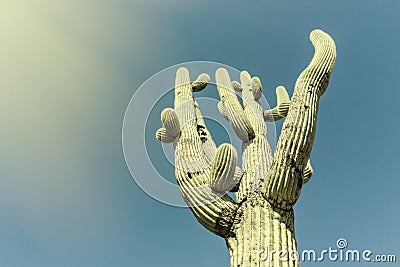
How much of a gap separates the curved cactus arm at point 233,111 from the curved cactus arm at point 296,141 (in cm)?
58

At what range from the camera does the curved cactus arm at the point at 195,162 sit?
11.8 feet

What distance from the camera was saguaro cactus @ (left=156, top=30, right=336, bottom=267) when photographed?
3418 mm

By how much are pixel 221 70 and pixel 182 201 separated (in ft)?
6.30

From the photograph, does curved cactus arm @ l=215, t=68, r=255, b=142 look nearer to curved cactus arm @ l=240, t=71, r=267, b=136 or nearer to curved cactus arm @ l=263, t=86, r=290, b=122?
curved cactus arm @ l=240, t=71, r=267, b=136

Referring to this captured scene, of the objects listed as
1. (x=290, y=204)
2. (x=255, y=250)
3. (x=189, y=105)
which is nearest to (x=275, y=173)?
(x=290, y=204)

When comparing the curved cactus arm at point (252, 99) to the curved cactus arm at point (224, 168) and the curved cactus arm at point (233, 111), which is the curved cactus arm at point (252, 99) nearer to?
the curved cactus arm at point (233, 111)

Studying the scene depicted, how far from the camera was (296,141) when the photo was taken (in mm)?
3588

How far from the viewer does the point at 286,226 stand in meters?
3.49

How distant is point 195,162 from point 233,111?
771 millimetres

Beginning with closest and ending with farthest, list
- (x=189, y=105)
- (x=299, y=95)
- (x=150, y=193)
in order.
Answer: (x=299, y=95) < (x=150, y=193) < (x=189, y=105)

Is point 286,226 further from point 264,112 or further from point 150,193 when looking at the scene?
point 264,112

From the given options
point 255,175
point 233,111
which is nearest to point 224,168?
point 255,175

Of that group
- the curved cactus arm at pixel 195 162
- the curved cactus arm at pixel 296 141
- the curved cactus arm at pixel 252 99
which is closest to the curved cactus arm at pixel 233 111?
the curved cactus arm at pixel 252 99

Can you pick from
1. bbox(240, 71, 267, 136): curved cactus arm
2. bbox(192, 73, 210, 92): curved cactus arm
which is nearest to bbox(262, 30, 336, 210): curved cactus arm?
bbox(240, 71, 267, 136): curved cactus arm
